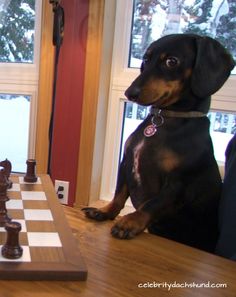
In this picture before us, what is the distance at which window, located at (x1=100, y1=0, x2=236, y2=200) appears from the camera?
6.48ft

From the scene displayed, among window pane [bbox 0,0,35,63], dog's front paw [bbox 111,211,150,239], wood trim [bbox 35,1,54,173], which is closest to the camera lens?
dog's front paw [bbox 111,211,150,239]

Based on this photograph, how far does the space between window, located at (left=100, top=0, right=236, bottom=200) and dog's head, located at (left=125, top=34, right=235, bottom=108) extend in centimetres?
96

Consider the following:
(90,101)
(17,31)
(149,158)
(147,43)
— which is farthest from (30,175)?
(17,31)

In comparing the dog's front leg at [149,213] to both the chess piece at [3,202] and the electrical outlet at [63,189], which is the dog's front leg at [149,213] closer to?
the chess piece at [3,202]

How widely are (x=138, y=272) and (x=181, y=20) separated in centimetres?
162

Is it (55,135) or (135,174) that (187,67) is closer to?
(135,174)

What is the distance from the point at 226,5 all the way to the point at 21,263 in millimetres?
1716

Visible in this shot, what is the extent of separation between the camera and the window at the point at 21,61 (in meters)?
2.29

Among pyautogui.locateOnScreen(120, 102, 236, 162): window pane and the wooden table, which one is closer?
the wooden table

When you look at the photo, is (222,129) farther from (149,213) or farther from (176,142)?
(149,213)

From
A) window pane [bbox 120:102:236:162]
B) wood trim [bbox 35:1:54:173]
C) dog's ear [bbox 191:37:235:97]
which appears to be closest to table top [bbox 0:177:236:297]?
dog's ear [bbox 191:37:235:97]

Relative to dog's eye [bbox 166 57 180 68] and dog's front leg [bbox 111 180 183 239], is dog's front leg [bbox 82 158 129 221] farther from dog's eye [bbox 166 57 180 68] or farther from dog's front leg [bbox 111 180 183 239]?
dog's eye [bbox 166 57 180 68]

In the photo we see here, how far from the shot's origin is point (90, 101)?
6.88ft

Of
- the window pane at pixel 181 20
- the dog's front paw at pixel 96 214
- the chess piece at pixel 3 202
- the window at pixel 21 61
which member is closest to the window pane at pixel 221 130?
the window pane at pixel 181 20
